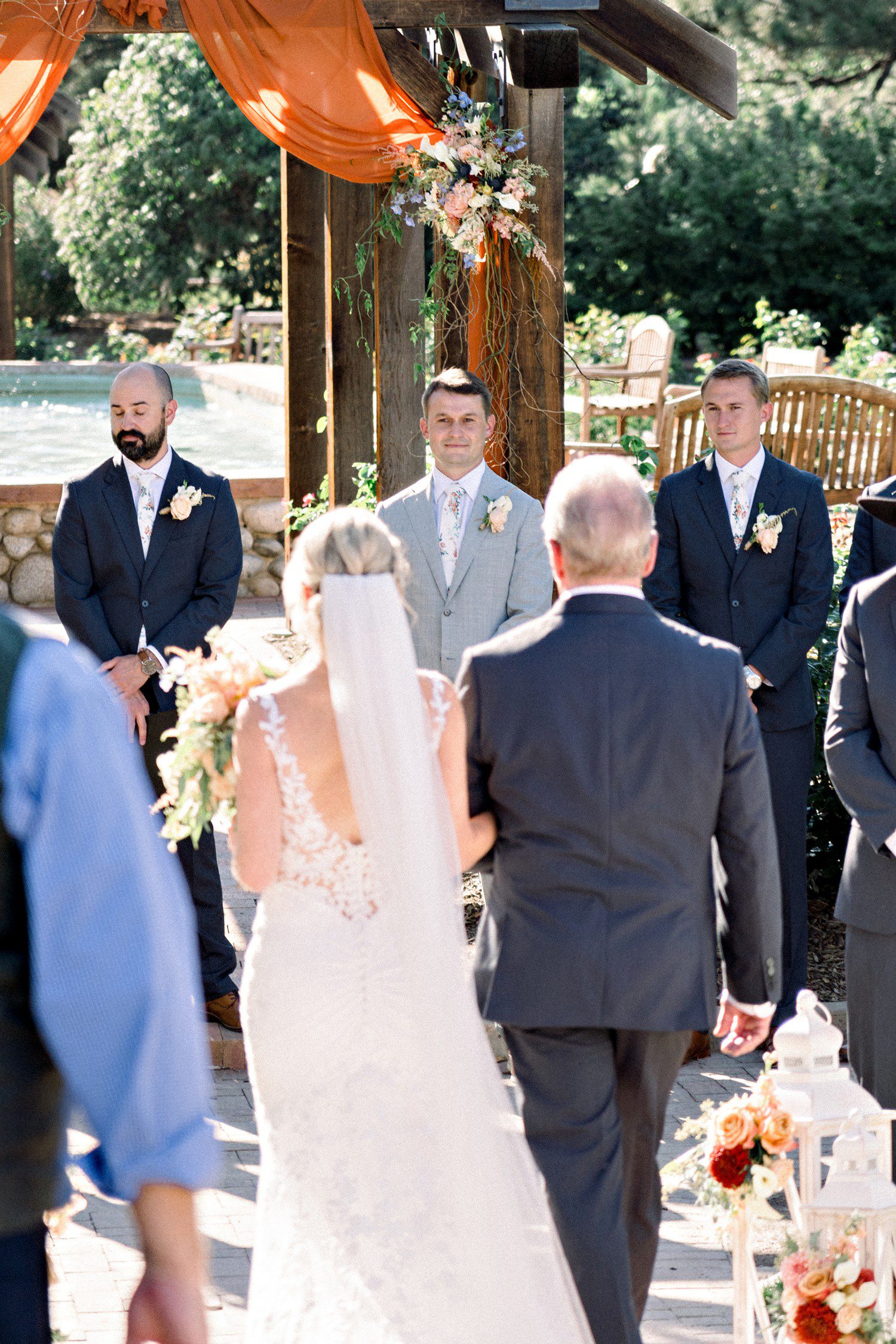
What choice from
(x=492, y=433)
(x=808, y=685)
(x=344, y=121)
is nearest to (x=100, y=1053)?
(x=808, y=685)

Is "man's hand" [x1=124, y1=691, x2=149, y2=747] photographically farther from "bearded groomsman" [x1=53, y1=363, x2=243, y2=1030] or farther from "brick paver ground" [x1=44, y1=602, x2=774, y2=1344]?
"brick paver ground" [x1=44, y1=602, x2=774, y2=1344]

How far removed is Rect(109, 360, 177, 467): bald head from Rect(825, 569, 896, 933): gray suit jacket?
2355mm

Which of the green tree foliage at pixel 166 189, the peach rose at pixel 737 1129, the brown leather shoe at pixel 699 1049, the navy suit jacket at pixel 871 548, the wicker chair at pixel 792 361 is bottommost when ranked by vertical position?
the brown leather shoe at pixel 699 1049

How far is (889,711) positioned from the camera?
3744 mm

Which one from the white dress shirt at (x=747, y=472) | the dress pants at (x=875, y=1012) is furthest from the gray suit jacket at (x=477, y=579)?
the dress pants at (x=875, y=1012)

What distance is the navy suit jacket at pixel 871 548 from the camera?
498cm

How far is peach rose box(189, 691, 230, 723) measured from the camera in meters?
3.14

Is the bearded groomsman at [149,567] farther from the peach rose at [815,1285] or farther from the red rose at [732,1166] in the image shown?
the peach rose at [815,1285]

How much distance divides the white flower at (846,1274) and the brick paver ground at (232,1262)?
0.75 metres

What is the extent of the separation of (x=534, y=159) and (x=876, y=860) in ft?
10.9

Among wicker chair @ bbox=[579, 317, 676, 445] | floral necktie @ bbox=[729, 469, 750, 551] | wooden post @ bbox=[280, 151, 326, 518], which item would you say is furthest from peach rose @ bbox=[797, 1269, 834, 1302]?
wicker chair @ bbox=[579, 317, 676, 445]

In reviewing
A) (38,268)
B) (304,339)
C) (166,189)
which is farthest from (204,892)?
(38,268)

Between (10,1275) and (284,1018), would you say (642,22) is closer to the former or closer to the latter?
(284,1018)

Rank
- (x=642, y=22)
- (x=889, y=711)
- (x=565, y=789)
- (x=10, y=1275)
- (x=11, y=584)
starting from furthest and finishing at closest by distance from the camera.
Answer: (x=11, y=584)
(x=642, y=22)
(x=889, y=711)
(x=565, y=789)
(x=10, y=1275)
